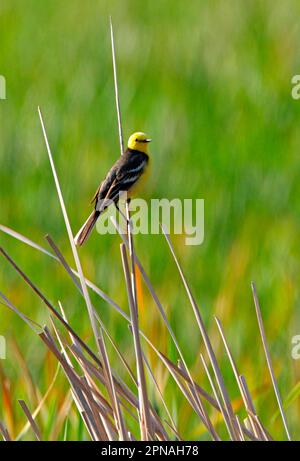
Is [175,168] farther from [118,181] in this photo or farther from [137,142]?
[118,181]

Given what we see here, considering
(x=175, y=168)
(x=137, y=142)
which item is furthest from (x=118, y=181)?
(x=175, y=168)

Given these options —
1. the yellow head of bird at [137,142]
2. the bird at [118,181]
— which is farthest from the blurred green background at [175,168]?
the yellow head of bird at [137,142]

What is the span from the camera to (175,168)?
4617 millimetres

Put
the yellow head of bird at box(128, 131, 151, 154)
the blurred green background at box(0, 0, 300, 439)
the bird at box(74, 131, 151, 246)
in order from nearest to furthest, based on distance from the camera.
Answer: the bird at box(74, 131, 151, 246), the yellow head of bird at box(128, 131, 151, 154), the blurred green background at box(0, 0, 300, 439)

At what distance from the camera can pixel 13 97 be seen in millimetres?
5562

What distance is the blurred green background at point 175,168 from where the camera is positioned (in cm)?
366

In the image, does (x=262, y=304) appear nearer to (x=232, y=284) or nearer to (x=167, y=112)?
(x=232, y=284)

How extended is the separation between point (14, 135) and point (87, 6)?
8.56ft

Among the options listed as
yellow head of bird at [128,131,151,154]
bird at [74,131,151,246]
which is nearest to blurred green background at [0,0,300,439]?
bird at [74,131,151,246]

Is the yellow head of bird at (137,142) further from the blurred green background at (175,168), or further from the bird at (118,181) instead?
the blurred green background at (175,168)

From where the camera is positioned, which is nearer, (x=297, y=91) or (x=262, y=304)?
(x=262, y=304)

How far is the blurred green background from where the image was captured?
3.66 metres

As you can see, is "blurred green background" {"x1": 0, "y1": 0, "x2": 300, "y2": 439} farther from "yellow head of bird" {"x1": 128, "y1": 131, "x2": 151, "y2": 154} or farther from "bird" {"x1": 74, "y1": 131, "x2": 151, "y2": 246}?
"yellow head of bird" {"x1": 128, "y1": 131, "x2": 151, "y2": 154}

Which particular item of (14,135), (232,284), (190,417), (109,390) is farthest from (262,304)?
(109,390)
